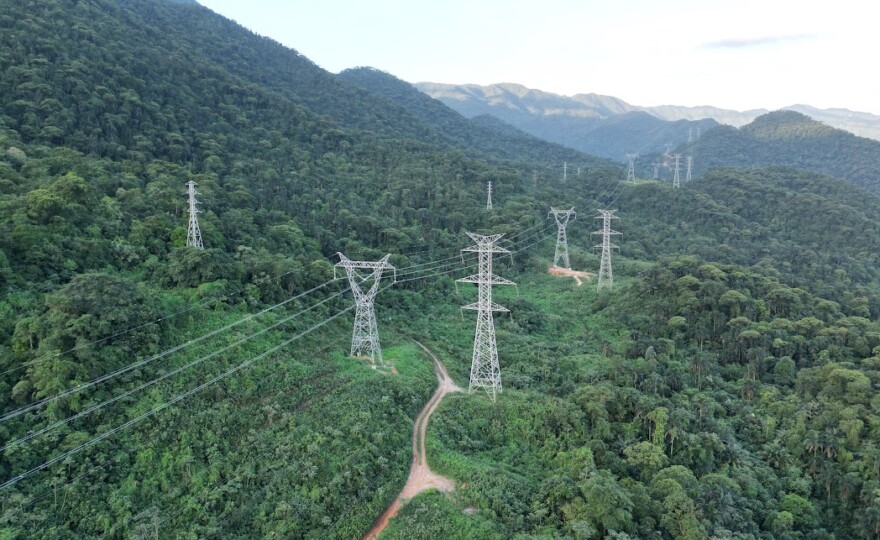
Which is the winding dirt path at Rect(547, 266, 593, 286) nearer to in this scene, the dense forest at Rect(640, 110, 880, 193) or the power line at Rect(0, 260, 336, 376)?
the power line at Rect(0, 260, 336, 376)


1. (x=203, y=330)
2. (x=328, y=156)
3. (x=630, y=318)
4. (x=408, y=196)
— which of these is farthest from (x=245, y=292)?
(x=328, y=156)

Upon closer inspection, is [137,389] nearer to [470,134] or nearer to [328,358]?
[328,358]

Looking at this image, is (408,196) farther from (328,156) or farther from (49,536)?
(49,536)

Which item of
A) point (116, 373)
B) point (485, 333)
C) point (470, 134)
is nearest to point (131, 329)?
point (116, 373)

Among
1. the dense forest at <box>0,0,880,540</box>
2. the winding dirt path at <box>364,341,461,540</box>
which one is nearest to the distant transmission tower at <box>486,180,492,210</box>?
the dense forest at <box>0,0,880,540</box>

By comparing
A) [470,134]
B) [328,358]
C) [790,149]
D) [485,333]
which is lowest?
[328,358]
